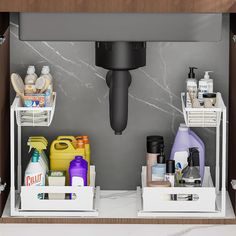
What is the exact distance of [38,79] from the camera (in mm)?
3406

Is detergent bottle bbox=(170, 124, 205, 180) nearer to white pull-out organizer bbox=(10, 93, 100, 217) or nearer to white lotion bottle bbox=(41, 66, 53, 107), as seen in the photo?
white pull-out organizer bbox=(10, 93, 100, 217)

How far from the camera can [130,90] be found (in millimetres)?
3572

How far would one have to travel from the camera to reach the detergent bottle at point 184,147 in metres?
3.46

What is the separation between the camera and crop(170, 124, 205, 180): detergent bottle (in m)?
3.46

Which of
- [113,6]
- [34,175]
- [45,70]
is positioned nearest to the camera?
[113,6]

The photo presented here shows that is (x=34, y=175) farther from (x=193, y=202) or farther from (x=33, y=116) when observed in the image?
(x=193, y=202)

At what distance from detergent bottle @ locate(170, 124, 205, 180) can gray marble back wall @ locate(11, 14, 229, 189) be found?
13 cm

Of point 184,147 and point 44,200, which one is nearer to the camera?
point 44,200

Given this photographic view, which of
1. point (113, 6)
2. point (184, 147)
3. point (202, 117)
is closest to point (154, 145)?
point (184, 147)

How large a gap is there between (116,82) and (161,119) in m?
0.37

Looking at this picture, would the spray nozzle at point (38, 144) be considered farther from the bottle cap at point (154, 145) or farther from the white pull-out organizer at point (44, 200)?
the bottle cap at point (154, 145)

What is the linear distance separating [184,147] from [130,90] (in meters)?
0.34

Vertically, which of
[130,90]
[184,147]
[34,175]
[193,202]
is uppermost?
[130,90]

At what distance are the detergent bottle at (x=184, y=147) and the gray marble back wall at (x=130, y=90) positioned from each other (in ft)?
0.41
